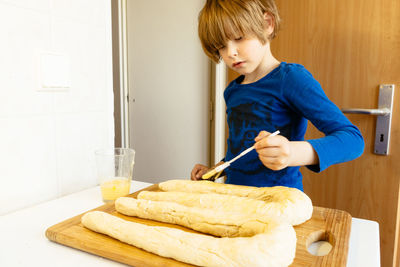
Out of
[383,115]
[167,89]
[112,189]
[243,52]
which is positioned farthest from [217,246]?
[167,89]

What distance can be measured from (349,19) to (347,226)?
1008 millimetres

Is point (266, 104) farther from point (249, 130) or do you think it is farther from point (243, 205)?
point (243, 205)

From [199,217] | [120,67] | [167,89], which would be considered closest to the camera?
[199,217]

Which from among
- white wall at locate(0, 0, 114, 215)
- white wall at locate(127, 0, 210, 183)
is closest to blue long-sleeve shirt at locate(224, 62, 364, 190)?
white wall at locate(0, 0, 114, 215)

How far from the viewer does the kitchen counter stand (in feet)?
1.65

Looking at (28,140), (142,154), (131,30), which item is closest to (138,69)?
(131,30)

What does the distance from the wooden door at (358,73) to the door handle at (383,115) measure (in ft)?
0.06

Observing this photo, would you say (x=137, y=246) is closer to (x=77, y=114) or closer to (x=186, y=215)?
(x=186, y=215)

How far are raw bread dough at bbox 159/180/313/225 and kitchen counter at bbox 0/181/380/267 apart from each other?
113 mm

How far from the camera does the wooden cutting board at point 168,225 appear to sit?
48cm

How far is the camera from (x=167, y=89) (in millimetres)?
2176

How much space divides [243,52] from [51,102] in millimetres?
530

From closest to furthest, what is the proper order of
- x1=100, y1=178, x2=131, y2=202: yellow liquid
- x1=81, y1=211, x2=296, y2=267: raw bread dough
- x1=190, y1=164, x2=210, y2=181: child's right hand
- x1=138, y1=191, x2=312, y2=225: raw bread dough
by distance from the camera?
1. x1=81, y1=211, x2=296, y2=267: raw bread dough
2. x1=138, y1=191, x2=312, y2=225: raw bread dough
3. x1=100, y1=178, x2=131, y2=202: yellow liquid
4. x1=190, y1=164, x2=210, y2=181: child's right hand

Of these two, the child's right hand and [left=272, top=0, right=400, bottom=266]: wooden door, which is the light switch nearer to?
the child's right hand
